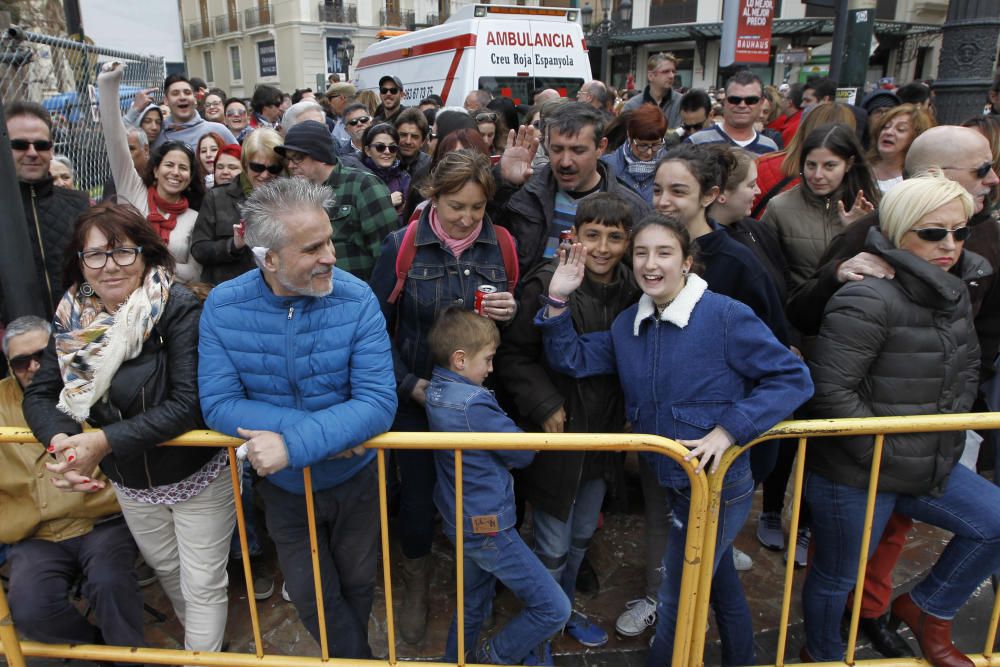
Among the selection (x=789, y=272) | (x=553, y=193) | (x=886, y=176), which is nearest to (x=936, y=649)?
(x=789, y=272)

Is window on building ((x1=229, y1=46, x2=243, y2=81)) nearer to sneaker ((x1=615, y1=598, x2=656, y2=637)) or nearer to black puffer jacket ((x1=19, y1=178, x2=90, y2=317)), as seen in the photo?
black puffer jacket ((x1=19, y1=178, x2=90, y2=317))

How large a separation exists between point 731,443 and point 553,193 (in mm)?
1530

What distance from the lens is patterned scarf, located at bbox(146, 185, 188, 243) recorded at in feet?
12.2

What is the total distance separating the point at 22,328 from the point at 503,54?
8.33 m

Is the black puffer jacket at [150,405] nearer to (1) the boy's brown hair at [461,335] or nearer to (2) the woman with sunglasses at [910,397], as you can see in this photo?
(1) the boy's brown hair at [461,335]

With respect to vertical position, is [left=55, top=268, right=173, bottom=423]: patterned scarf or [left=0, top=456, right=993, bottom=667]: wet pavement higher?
[left=55, top=268, right=173, bottom=423]: patterned scarf

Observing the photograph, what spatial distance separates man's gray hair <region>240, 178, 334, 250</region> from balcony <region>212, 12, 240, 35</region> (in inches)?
1829

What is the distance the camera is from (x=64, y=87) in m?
4.09

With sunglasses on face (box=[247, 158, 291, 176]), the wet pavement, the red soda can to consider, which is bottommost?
the wet pavement

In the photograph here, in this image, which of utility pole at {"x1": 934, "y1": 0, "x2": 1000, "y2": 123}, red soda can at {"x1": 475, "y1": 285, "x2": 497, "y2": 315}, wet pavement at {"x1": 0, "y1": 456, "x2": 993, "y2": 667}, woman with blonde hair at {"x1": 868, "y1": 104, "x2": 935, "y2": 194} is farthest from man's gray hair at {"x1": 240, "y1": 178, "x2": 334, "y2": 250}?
utility pole at {"x1": 934, "y1": 0, "x2": 1000, "y2": 123}

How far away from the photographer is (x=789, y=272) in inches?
134

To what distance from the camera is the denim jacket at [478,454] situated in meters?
2.45

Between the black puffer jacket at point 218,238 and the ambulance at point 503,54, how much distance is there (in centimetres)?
645

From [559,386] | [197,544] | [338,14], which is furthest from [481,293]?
[338,14]
